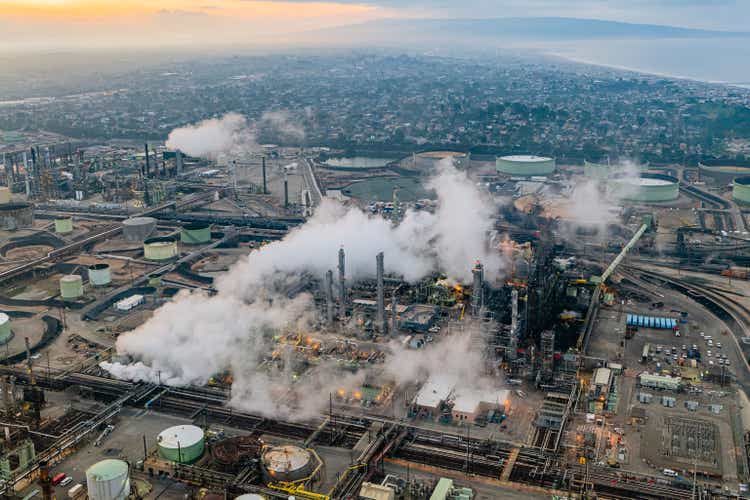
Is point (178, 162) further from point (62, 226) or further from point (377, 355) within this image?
point (377, 355)

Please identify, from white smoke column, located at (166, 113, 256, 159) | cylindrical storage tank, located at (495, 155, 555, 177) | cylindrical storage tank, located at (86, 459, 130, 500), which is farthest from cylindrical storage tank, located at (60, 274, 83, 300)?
cylindrical storage tank, located at (495, 155, 555, 177)

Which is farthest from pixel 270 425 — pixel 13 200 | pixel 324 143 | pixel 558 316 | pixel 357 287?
pixel 324 143

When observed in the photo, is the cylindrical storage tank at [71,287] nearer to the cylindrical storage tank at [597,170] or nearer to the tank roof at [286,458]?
the tank roof at [286,458]

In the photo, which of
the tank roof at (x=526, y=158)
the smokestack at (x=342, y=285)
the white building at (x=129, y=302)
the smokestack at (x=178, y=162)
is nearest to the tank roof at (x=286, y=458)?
the smokestack at (x=342, y=285)

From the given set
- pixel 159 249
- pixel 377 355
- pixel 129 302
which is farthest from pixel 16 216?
pixel 377 355

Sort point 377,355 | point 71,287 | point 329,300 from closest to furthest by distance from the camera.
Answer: point 377,355 < point 329,300 < point 71,287

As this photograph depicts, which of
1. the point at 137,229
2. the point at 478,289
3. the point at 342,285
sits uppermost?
the point at 478,289
